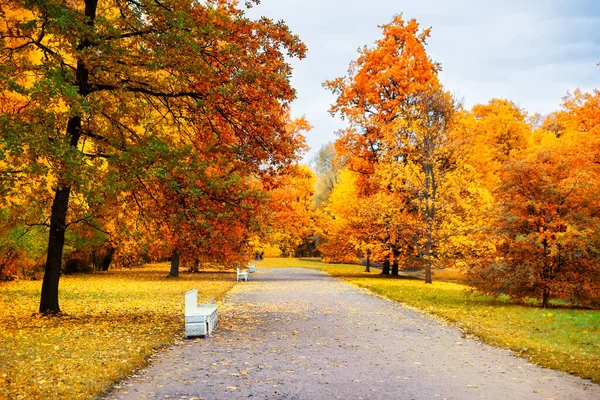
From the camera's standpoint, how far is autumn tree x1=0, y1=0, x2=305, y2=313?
9.90 meters

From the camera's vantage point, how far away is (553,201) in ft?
54.1

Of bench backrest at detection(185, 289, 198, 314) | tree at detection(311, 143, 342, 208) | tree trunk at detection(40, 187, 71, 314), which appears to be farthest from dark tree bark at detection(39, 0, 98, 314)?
tree at detection(311, 143, 342, 208)

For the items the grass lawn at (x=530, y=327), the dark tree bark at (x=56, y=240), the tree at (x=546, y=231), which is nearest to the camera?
the grass lawn at (x=530, y=327)

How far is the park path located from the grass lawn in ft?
1.71

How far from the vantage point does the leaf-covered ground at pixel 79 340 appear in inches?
261

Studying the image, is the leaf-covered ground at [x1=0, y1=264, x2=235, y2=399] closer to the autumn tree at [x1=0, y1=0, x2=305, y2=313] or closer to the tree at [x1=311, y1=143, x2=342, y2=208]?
the autumn tree at [x1=0, y1=0, x2=305, y2=313]

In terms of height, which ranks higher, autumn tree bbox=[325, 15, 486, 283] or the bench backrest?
autumn tree bbox=[325, 15, 486, 283]

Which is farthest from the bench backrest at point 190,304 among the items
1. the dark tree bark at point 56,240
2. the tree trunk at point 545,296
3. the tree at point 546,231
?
the tree trunk at point 545,296

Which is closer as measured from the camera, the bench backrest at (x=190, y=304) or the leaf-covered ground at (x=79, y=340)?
the leaf-covered ground at (x=79, y=340)

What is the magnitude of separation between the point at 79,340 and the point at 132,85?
6409mm

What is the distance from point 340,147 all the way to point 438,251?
31.3 ft

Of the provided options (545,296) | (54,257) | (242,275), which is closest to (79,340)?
(54,257)

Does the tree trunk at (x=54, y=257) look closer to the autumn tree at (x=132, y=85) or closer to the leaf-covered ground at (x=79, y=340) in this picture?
the autumn tree at (x=132, y=85)

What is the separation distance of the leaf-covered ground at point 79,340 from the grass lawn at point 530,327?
21.6ft
